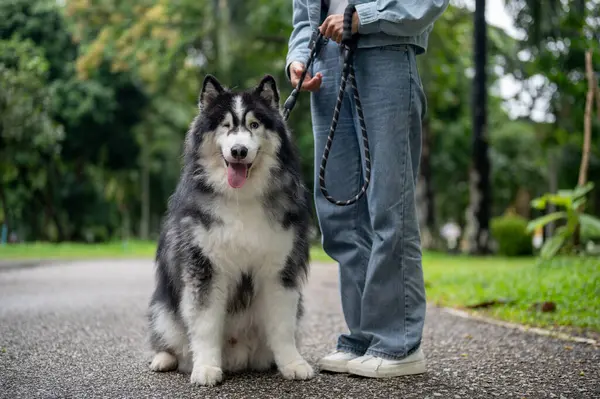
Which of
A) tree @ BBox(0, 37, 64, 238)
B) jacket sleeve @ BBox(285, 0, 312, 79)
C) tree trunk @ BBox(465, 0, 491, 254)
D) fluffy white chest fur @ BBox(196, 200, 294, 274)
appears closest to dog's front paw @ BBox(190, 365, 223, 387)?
fluffy white chest fur @ BBox(196, 200, 294, 274)

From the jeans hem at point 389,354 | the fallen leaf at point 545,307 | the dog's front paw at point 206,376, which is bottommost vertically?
the fallen leaf at point 545,307

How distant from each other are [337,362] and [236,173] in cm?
120

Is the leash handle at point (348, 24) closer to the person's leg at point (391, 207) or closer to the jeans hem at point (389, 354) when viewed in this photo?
the person's leg at point (391, 207)

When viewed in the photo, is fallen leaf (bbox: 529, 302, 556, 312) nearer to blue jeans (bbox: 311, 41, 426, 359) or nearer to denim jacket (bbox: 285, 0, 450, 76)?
blue jeans (bbox: 311, 41, 426, 359)

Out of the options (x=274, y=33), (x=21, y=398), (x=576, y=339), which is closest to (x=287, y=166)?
(x=21, y=398)

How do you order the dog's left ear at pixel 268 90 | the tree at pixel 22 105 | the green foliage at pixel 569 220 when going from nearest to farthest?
the dog's left ear at pixel 268 90
the green foliage at pixel 569 220
the tree at pixel 22 105

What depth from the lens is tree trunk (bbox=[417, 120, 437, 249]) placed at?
65.5 feet

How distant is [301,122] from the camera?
2422 centimetres

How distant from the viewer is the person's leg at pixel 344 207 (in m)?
3.83

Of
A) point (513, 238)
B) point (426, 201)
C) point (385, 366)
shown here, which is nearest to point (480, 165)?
point (513, 238)

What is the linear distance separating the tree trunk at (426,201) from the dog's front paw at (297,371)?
16.5 m

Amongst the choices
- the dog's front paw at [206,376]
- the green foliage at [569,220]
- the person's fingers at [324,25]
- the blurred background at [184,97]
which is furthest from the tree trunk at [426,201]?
the dog's front paw at [206,376]

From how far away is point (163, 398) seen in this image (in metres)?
3.19

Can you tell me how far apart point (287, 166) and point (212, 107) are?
525 millimetres
